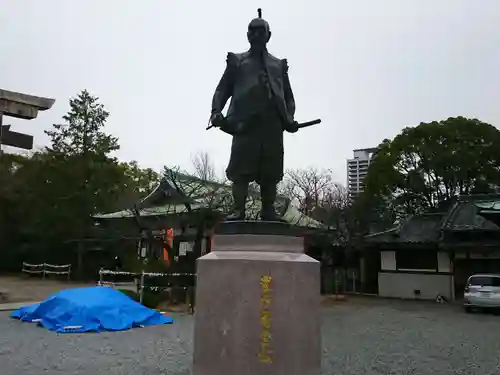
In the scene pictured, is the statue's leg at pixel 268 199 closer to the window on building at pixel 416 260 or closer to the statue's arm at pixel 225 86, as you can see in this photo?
the statue's arm at pixel 225 86

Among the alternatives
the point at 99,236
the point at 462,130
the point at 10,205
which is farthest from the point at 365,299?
the point at 10,205

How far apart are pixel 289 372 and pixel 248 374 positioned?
13.2 inches

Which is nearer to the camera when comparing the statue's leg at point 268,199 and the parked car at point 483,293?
the statue's leg at point 268,199

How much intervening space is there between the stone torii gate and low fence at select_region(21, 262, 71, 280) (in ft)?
61.6

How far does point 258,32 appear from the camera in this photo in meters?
5.17

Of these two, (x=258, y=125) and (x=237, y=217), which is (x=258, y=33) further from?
(x=237, y=217)

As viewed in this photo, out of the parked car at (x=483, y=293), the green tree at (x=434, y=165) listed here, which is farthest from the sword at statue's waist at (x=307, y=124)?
the green tree at (x=434, y=165)

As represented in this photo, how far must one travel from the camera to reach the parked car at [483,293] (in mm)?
16562

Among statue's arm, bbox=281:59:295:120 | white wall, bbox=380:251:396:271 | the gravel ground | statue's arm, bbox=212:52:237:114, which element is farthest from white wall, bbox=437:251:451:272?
statue's arm, bbox=212:52:237:114

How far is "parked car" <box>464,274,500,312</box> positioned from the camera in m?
16.6

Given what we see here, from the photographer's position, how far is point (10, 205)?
27.5m

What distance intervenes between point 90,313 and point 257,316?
→ 7215mm

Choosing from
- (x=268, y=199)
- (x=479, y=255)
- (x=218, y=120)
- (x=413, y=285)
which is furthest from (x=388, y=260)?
(x=218, y=120)

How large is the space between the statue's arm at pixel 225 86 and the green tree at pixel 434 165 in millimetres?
21341
